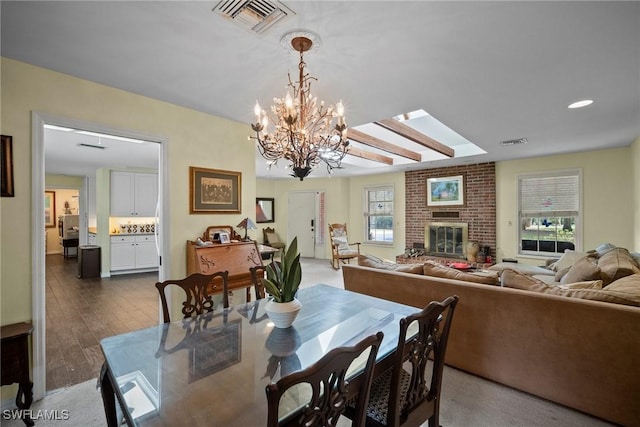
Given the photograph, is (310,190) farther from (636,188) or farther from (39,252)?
(39,252)

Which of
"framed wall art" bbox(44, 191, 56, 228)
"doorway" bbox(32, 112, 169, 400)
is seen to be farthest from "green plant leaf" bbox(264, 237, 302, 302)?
"framed wall art" bbox(44, 191, 56, 228)

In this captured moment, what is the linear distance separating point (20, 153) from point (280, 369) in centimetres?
240

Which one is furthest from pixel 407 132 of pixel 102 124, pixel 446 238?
pixel 446 238

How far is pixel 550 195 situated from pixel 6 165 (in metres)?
7.31

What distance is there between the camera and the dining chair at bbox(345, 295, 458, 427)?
1245 millimetres

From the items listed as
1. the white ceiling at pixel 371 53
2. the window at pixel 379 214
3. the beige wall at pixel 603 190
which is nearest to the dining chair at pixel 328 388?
the white ceiling at pixel 371 53

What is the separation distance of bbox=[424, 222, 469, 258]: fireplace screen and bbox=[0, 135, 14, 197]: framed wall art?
22.1ft

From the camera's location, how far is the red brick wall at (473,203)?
594 centimetres

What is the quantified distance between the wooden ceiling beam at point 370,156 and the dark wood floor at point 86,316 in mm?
3976

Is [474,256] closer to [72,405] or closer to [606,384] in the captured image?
[606,384]

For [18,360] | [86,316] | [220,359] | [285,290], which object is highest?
[285,290]

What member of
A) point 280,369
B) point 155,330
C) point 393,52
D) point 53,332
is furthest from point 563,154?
point 53,332

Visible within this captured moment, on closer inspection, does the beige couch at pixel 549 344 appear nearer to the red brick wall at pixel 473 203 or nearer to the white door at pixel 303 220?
the red brick wall at pixel 473 203

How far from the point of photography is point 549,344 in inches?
79.4
